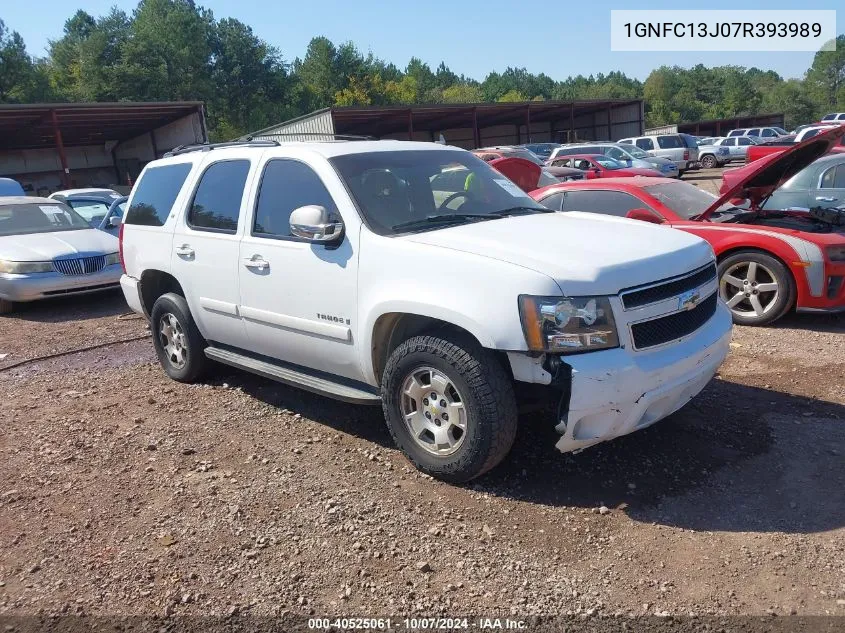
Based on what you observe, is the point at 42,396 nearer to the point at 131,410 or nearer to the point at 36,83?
the point at 131,410

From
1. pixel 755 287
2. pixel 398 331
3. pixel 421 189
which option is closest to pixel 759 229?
pixel 755 287

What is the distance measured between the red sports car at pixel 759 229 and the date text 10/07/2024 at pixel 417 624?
15.5ft

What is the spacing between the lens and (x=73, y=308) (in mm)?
9555

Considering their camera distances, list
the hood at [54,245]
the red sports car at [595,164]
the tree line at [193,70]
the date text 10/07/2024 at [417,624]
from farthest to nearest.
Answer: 1. the tree line at [193,70]
2. the red sports car at [595,164]
3. the hood at [54,245]
4. the date text 10/07/2024 at [417,624]

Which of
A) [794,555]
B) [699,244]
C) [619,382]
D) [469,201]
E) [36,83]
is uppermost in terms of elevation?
[36,83]

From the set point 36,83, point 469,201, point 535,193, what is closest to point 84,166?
point 36,83

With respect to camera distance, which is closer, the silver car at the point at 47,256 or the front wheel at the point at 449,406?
the front wheel at the point at 449,406

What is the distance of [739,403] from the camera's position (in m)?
4.68

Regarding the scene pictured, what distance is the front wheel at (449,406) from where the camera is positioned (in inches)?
134

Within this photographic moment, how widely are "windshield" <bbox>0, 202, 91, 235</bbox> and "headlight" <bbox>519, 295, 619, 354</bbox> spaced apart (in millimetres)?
9140

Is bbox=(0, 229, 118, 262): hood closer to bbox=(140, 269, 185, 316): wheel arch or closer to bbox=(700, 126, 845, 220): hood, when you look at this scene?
bbox=(140, 269, 185, 316): wheel arch

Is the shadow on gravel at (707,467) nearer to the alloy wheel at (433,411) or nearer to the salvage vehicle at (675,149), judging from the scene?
the alloy wheel at (433,411)

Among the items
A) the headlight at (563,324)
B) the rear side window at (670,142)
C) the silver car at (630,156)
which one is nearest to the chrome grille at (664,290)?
the headlight at (563,324)

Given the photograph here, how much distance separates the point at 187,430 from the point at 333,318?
5.05 ft
